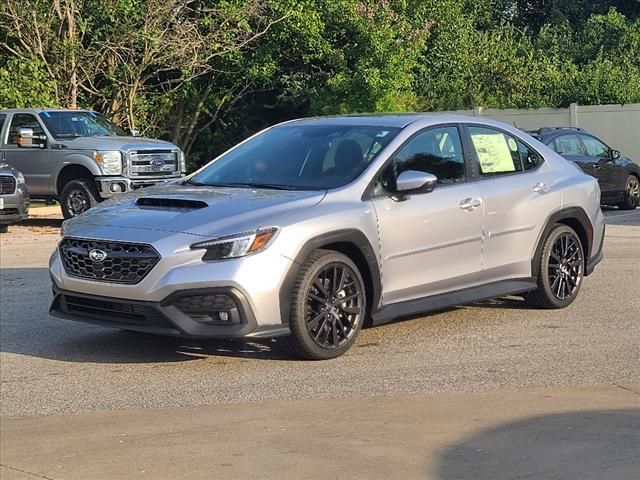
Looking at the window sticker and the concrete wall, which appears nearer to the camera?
the window sticker

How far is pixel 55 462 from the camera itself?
17.4 feet

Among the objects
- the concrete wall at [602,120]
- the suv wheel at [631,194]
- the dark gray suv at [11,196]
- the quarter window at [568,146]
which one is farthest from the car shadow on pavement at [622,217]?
the dark gray suv at [11,196]

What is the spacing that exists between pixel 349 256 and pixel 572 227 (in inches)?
108

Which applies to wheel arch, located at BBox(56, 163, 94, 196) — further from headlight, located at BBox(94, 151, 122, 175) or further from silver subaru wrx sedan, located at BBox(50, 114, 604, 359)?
silver subaru wrx sedan, located at BBox(50, 114, 604, 359)

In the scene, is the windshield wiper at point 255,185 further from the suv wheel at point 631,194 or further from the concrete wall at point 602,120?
the concrete wall at point 602,120

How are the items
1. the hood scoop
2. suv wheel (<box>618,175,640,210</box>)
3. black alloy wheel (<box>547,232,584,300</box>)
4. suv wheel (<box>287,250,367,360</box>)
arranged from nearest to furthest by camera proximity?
suv wheel (<box>287,250,367,360</box>) → the hood scoop → black alloy wheel (<box>547,232,584,300</box>) → suv wheel (<box>618,175,640,210</box>)

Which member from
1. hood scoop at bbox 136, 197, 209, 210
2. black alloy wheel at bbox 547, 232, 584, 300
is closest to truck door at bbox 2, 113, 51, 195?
hood scoop at bbox 136, 197, 209, 210

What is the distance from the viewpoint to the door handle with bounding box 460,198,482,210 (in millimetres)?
7988

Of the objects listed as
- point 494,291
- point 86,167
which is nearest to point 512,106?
point 86,167

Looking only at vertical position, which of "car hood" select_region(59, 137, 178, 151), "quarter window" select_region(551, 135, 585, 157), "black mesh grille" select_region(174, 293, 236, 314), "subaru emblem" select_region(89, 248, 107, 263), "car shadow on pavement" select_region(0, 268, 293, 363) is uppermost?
"subaru emblem" select_region(89, 248, 107, 263)

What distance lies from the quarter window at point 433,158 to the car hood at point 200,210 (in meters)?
0.72

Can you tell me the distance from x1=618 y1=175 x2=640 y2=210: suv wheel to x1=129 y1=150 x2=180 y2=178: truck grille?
28.0ft

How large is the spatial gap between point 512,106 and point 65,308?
21940 mm

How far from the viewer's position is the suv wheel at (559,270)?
8.74 meters
